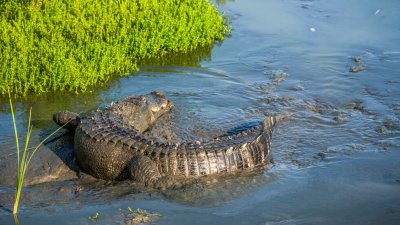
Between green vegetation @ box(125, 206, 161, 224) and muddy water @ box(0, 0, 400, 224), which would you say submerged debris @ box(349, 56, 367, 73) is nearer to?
muddy water @ box(0, 0, 400, 224)

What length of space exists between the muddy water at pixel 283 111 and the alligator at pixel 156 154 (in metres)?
0.20

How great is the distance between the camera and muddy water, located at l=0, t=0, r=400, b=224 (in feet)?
18.4

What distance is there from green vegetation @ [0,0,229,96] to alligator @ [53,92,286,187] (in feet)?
6.53

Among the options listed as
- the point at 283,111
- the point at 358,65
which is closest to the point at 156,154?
the point at 283,111

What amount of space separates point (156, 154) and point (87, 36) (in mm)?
3888

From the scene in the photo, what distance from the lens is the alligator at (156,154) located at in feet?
20.6

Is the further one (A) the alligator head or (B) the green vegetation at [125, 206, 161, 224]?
(A) the alligator head

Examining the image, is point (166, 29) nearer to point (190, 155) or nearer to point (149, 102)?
point (149, 102)

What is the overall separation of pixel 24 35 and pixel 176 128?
3.31 meters

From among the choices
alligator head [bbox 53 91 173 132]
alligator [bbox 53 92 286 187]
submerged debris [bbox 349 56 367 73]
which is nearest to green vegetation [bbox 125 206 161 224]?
alligator [bbox 53 92 286 187]

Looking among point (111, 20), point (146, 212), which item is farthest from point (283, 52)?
point (146, 212)

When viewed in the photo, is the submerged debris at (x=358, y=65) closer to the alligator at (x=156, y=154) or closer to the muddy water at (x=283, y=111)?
the muddy water at (x=283, y=111)

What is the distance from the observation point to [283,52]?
10.4 m

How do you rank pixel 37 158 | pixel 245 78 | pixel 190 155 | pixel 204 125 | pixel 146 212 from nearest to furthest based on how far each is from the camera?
pixel 146 212, pixel 190 155, pixel 37 158, pixel 204 125, pixel 245 78
